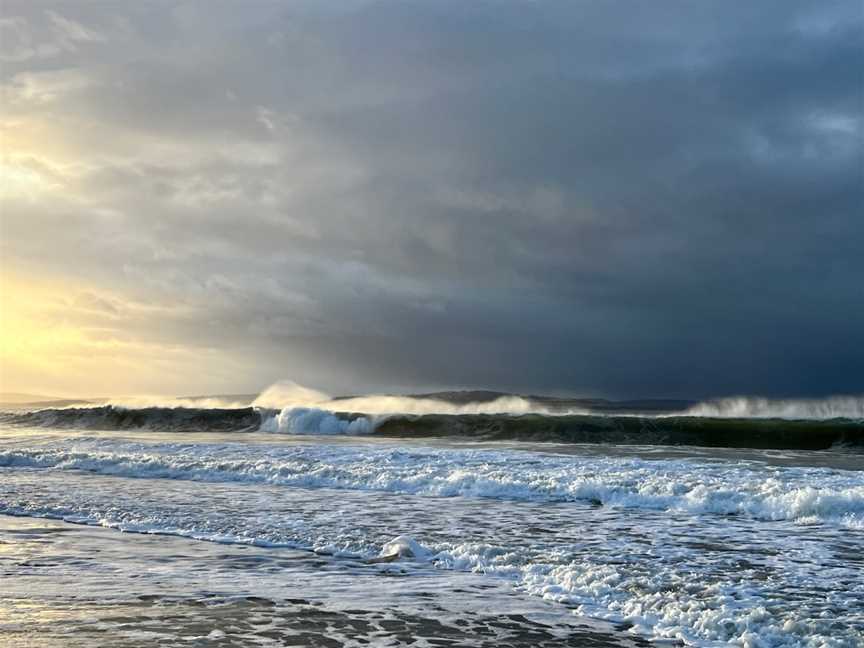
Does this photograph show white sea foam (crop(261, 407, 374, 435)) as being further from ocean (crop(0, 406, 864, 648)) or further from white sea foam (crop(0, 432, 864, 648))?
ocean (crop(0, 406, 864, 648))

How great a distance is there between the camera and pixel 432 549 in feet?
30.0

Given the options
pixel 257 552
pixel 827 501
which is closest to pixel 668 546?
pixel 827 501

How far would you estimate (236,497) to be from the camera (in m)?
13.9

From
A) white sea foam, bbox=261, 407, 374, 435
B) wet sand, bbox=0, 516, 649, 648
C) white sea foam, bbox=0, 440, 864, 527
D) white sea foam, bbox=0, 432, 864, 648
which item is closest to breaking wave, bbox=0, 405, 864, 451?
white sea foam, bbox=261, 407, 374, 435

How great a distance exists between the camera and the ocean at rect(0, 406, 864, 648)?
6.11 metres

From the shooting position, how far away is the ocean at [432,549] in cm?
611

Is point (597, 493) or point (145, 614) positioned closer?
point (145, 614)

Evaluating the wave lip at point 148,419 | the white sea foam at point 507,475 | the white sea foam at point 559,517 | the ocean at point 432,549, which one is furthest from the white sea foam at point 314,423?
the ocean at point 432,549

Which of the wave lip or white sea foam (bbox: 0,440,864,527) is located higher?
the wave lip

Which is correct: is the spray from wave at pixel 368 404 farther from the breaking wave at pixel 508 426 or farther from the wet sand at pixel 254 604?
the wet sand at pixel 254 604

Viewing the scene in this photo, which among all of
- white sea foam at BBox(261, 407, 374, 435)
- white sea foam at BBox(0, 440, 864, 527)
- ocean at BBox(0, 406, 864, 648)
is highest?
white sea foam at BBox(261, 407, 374, 435)

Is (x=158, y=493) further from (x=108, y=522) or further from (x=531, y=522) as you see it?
(x=531, y=522)

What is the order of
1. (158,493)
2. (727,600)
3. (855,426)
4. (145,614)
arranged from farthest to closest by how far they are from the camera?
1. (855,426)
2. (158,493)
3. (727,600)
4. (145,614)

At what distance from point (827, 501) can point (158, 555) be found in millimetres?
9337
